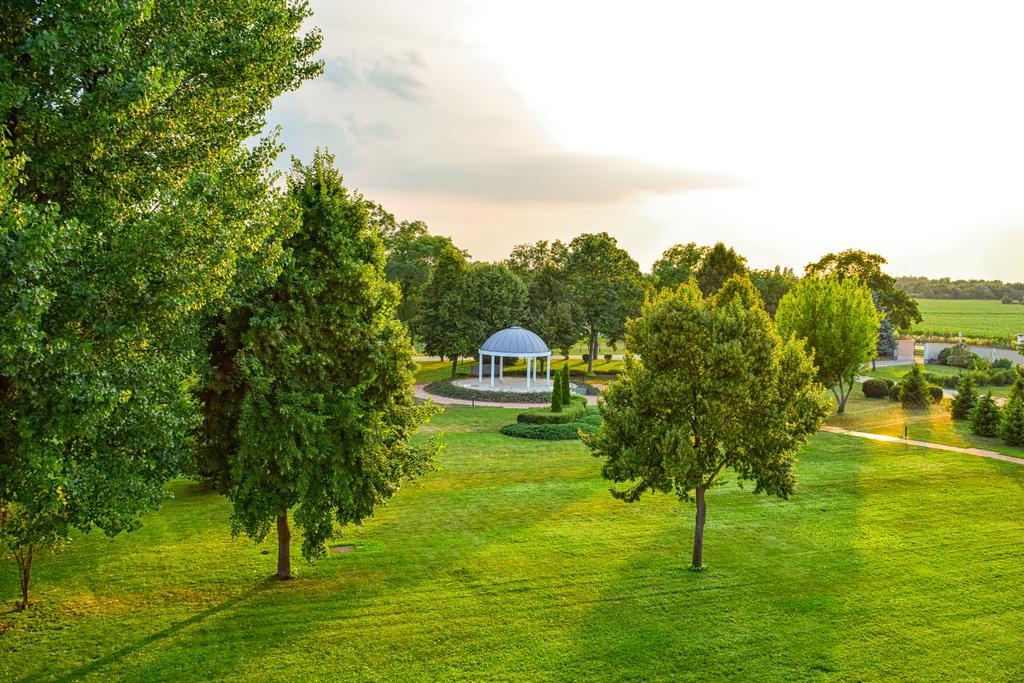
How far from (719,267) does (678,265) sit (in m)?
25.3

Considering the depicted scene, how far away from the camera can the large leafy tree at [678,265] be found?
80.2 metres

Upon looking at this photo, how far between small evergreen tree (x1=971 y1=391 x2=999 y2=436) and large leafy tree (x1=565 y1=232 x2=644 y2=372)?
29576mm

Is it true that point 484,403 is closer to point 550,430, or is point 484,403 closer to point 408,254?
point 550,430

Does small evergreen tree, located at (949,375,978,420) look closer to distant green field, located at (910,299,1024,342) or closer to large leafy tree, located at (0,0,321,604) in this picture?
large leafy tree, located at (0,0,321,604)

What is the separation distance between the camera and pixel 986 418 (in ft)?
108

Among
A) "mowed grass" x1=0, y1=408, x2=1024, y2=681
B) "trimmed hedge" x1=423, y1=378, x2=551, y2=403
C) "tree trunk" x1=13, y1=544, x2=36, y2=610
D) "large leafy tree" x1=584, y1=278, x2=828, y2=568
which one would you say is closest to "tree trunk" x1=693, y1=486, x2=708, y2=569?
"mowed grass" x1=0, y1=408, x2=1024, y2=681

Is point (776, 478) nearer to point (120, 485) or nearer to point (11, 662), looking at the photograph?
point (120, 485)

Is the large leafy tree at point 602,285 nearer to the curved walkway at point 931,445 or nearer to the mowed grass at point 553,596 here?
the curved walkway at point 931,445

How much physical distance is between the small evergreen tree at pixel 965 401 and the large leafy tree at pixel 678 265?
1452 inches

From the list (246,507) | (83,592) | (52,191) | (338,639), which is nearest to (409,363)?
(246,507)

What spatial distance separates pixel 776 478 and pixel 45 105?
15.7 meters

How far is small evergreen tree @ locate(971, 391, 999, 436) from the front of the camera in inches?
1291

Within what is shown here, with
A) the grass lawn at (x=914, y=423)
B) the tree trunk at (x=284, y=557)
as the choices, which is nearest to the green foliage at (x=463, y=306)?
the grass lawn at (x=914, y=423)

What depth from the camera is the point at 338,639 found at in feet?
41.1
